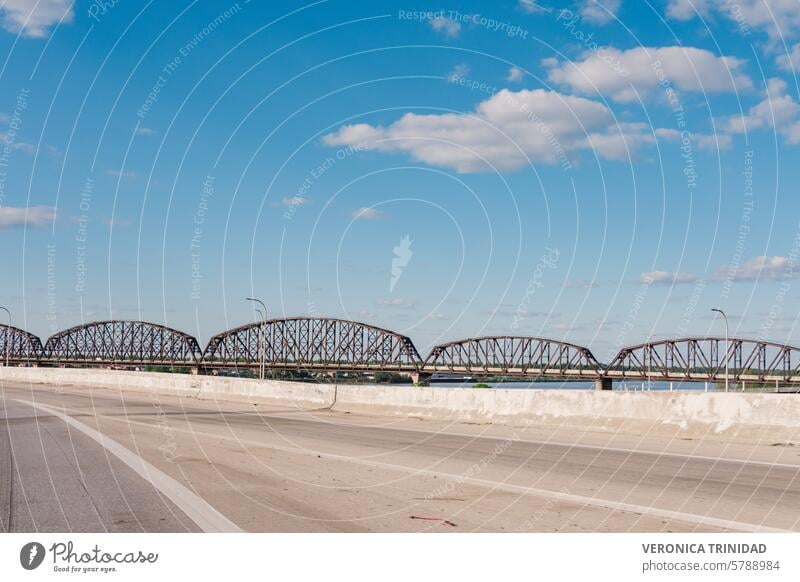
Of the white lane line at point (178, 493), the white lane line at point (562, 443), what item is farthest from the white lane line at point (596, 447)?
the white lane line at point (178, 493)

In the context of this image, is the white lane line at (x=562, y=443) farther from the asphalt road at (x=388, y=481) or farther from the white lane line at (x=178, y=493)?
the white lane line at (x=178, y=493)

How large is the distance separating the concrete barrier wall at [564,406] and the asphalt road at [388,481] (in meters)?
0.56

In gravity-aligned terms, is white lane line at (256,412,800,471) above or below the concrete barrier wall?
below

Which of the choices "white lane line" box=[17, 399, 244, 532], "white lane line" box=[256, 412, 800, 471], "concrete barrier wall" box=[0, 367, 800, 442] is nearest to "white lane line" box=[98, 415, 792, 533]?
"white lane line" box=[17, 399, 244, 532]

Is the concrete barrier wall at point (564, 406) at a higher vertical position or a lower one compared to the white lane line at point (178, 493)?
higher

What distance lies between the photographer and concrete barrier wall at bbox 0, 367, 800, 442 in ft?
57.6

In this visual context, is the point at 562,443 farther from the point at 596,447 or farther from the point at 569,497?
the point at 569,497

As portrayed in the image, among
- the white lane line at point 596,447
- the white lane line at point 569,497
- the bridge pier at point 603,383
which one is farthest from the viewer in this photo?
the bridge pier at point 603,383

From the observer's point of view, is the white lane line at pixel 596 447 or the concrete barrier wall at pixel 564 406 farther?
the concrete barrier wall at pixel 564 406

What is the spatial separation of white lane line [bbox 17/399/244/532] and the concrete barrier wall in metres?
11.8

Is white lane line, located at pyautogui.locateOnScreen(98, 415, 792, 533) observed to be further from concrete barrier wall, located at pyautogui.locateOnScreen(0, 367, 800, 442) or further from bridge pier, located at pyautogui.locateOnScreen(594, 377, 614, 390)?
bridge pier, located at pyautogui.locateOnScreen(594, 377, 614, 390)

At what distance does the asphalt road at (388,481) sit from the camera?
28.7ft

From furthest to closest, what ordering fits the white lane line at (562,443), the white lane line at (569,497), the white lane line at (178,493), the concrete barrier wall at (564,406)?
the concrete barrier wall at (564,406), the white lane line at (562,443), the white lane line at (569,497), the white lane line at (178,493)

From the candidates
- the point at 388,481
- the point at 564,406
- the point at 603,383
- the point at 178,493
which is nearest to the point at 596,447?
the point at 564,406
